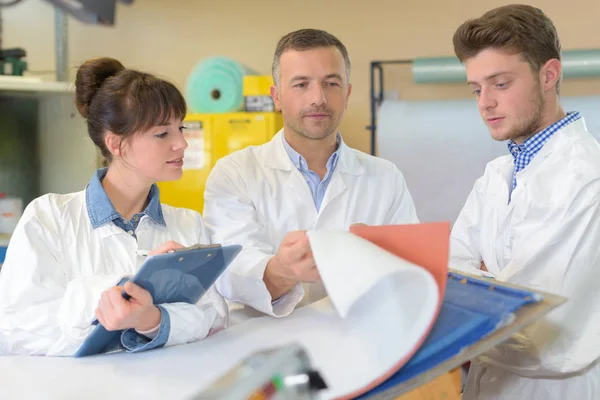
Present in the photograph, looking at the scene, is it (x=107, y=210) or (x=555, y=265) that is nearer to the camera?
→ (x=555, y=265)

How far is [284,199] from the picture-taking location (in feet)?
5.21

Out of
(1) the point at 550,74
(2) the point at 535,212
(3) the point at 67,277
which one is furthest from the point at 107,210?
(1) the point at 550,74

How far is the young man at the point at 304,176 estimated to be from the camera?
1.52m

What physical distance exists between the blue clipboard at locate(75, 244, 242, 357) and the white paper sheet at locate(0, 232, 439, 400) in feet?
0.14

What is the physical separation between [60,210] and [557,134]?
110cm

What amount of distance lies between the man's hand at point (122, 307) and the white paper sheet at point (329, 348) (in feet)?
0.24

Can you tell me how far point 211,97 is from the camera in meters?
3.15

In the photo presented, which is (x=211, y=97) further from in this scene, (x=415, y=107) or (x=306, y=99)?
(x=306, y=99)

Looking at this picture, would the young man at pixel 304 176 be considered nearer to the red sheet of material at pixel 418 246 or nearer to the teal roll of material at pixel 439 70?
the red sheet of material at pixel 418 246

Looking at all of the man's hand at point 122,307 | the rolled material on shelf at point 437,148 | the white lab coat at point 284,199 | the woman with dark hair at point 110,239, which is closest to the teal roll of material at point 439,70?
the rolled material on shelf at point 437,148

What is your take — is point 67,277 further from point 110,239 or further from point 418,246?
point 418,246

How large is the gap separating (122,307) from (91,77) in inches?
25.6

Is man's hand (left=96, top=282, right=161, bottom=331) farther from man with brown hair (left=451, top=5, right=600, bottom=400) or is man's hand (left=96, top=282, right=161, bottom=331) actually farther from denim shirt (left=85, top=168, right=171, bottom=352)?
man with brown hair (left=451, top=5, right=600, bottom=400)

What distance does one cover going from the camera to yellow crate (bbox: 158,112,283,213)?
3.03 metres
